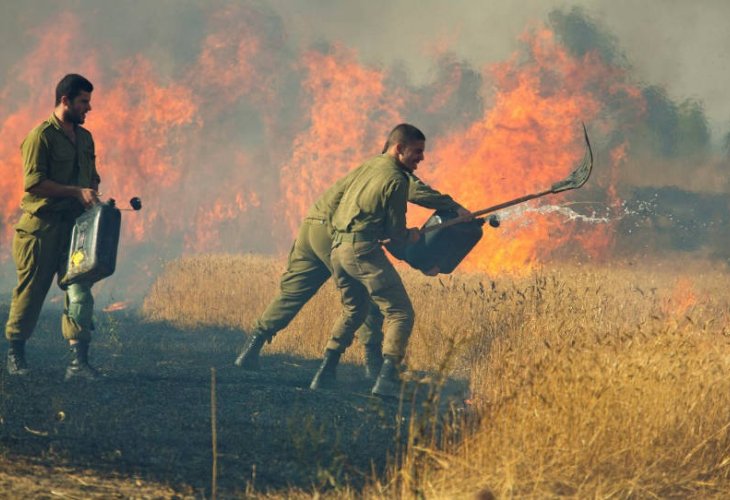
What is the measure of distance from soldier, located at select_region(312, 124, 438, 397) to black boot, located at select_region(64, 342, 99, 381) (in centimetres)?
162

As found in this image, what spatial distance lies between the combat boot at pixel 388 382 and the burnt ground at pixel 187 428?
12 centimetres

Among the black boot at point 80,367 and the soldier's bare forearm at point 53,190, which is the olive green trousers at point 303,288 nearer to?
the black boot at point 80,367

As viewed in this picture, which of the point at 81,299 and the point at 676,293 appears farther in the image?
the point at 676,293

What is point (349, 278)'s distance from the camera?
7676 millimetres

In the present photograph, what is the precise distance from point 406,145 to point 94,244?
233cm

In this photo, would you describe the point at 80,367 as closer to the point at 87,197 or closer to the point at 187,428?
the point at 87,197

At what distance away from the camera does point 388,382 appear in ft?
23.6

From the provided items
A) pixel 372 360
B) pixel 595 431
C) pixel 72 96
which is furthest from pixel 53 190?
pixel 595 431

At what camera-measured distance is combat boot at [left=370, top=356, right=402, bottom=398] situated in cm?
719


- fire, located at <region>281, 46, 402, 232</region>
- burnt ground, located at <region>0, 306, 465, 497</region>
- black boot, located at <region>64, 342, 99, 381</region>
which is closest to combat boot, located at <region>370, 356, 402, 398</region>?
burnt ground, located at <region>0, 306, 465, 497</region>

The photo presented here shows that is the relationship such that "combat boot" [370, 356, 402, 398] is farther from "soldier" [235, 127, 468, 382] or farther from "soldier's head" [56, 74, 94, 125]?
"soldier's head" [56, 74, 94, 125]

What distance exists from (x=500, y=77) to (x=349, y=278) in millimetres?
15624

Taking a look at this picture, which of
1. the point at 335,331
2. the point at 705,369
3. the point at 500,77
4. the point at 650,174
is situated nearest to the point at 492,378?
the point at 335,331

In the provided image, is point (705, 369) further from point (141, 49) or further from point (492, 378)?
point (141, 49)
